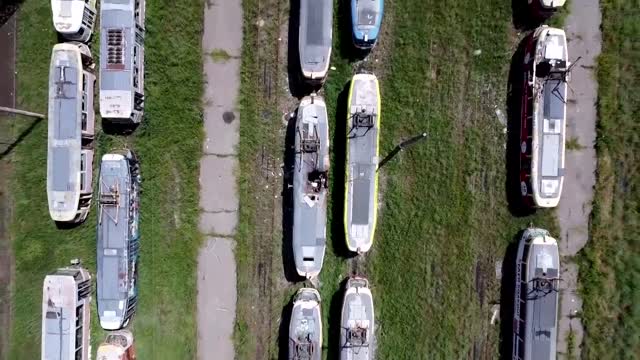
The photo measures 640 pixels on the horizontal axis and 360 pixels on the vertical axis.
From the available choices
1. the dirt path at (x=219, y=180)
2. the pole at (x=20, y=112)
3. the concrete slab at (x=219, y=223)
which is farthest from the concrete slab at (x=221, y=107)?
the pole at (x=20, y=112)

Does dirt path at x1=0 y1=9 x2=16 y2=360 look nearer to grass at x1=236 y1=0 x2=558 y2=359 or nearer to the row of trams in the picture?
the row of trams

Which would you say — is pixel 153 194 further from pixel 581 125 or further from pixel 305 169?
pixel 581 125

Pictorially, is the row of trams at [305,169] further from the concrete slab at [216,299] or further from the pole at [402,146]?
the concrete slab at [216,299]

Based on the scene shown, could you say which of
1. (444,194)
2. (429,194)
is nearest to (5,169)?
(429,194)

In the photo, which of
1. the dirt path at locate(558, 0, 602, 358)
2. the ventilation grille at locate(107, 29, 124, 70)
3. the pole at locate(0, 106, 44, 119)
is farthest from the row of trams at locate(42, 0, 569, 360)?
the pole at locate(0, 106, 44, 119)

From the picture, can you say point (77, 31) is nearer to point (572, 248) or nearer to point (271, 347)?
point (271, 347)

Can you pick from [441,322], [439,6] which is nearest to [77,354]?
[441,322]
